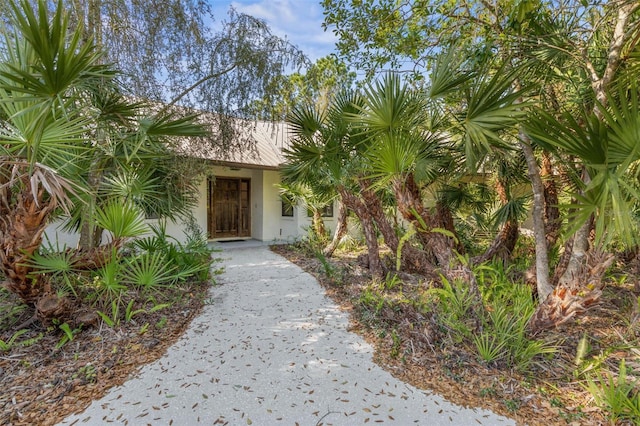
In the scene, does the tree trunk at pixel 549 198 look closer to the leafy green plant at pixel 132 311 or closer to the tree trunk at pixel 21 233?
the leafy green plant at pixel 132 311

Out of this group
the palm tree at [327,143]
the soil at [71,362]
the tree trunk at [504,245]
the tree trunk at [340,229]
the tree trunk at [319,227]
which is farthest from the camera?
the tree trunk at [319,227]

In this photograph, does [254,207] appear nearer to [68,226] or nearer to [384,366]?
[68,226]

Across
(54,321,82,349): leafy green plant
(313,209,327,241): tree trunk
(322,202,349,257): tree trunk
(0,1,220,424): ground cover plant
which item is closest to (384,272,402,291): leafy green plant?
(322,202,349,257): tree trunk

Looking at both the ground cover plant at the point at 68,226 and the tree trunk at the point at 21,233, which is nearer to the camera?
the ground cover plant at the point at 68,226

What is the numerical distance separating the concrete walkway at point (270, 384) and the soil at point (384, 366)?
193mm

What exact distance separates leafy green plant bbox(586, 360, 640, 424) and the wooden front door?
1055 cm

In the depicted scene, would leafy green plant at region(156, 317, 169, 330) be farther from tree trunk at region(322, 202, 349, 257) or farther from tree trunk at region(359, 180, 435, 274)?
tree trunk at region(322, 202, 349, 257)

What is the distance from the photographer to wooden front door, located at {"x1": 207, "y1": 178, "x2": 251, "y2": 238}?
11.4 meters

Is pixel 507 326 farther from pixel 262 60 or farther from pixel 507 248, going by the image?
pixel 262 60

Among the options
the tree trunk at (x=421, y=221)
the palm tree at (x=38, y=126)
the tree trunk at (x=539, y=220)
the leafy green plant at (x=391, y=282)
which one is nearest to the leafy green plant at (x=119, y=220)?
the palm tree at (x=38, y=126)

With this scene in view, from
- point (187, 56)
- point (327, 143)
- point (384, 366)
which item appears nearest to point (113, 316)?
point (384, 366)

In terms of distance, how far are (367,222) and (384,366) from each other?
333 cm

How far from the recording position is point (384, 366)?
356 centimetres

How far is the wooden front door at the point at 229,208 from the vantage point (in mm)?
11414
